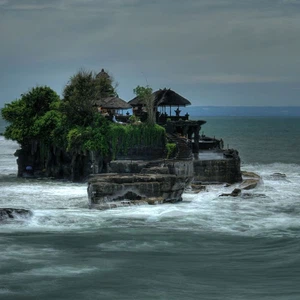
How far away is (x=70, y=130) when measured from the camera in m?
57.5

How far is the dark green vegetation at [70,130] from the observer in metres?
55.2

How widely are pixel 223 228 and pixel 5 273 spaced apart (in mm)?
13120

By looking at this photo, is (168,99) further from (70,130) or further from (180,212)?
(180,212)

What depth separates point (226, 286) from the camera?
24.9 metres

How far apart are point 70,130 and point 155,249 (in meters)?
28.7

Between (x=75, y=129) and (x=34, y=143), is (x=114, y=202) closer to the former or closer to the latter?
(x=75, y=129)

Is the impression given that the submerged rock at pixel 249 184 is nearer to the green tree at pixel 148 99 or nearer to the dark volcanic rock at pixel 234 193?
the dark volcanic rock at pixel 234 193

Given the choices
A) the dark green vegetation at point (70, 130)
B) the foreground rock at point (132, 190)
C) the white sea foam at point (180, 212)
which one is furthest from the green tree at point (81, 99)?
the foreground rock at point (132, 190)

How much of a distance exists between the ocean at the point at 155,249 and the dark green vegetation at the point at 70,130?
→ 31.4 ft

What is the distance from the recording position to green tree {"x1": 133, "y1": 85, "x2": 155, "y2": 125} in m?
56.4

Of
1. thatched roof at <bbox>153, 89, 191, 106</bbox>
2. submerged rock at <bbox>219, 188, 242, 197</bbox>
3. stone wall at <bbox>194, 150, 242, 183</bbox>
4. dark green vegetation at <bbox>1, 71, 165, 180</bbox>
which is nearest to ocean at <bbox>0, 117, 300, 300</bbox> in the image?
submerged rock at <bbox>219, 188, 242, 197</bbox>

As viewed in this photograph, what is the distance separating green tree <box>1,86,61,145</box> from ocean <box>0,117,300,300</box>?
1596cm

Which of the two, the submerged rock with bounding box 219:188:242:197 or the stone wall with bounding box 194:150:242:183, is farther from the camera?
the stone wall with bounding box 194:150:242:183

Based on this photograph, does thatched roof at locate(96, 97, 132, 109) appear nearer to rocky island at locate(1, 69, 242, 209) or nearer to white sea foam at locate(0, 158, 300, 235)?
rocky island at locate(1, 69, 242, 209)
